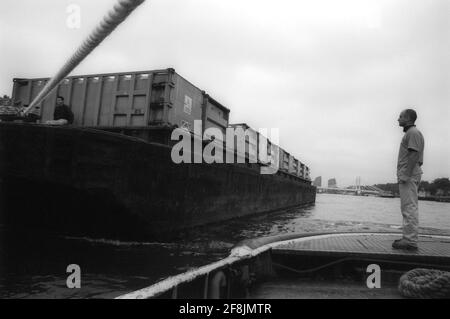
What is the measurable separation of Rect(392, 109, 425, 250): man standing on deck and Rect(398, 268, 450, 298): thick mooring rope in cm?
134

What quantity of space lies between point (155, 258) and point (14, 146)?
11.7 ft

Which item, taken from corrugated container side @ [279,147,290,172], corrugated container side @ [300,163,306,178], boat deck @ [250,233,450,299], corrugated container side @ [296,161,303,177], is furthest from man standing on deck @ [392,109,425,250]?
corrugated container side @ [300,163,306,178]

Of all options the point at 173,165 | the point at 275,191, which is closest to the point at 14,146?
the point at 173,165

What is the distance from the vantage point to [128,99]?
8633 millimetres

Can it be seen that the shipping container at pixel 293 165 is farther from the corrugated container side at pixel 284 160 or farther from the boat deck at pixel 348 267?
the boat deck at pixel 348 267

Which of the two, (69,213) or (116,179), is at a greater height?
(116,179)

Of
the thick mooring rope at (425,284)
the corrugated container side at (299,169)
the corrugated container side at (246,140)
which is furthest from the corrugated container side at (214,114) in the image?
the corrugated container side at (299,169)

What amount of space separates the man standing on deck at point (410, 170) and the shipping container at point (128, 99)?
5.49 m

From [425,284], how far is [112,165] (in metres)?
5.78

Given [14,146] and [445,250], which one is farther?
[14,146]
